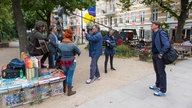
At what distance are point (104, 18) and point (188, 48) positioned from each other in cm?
2639

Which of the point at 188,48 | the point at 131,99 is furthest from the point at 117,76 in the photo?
the point at 188,48

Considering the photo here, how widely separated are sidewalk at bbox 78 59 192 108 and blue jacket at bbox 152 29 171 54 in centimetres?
114

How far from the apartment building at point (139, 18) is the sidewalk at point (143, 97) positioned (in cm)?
1270

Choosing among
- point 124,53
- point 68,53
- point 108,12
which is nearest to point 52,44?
point 68,53

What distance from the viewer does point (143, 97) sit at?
402 cm

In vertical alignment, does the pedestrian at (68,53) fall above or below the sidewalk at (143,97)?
above

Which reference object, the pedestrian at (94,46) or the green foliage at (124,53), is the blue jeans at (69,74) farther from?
the green foliage at (124,53)

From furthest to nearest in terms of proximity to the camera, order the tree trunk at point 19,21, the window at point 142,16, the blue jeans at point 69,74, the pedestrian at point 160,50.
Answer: the window at point 142,16, the tree trunk at point 19,21, the blue jeans at point 69,74, the pedestrian at point 160,50

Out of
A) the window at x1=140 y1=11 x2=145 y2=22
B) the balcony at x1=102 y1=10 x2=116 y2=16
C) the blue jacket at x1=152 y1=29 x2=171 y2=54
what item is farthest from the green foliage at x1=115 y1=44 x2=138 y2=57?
the balcony at x1=102 y1=10 x2=116 y2=16

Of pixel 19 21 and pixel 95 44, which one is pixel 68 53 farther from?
pixel 19 21

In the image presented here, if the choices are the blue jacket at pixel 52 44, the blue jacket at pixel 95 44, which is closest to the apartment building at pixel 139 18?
the blue jacket at pixel 52 44

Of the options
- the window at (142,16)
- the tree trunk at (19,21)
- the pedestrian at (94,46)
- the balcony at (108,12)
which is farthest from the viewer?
the balcony at (108,12)

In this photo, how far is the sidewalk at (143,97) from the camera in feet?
12.0

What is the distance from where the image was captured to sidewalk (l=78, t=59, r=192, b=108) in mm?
3645
